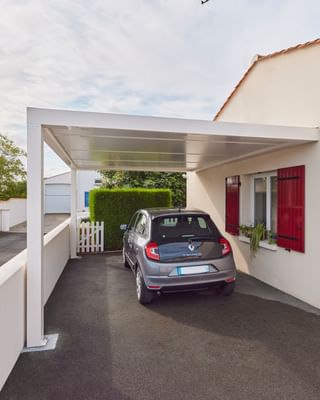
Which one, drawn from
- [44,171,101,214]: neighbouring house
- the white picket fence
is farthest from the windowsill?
[44,171,101,214]: neighbouring house

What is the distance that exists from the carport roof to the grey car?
135cm

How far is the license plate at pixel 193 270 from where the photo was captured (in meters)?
4.26

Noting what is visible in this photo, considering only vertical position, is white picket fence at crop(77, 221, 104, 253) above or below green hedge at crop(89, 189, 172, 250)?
below

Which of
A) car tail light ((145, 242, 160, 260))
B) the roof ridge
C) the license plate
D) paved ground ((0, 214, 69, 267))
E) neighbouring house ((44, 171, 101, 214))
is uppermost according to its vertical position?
the roof ridge

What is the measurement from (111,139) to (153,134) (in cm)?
81

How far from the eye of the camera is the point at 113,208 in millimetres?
9781

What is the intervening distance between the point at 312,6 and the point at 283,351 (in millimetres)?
5397

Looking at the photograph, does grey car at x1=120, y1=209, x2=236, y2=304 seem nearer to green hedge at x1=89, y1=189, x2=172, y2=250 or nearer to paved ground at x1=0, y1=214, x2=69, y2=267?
green hedge at x1=89, y1=189, x2=172, y2=250

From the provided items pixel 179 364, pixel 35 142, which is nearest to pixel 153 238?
pixel 179 364

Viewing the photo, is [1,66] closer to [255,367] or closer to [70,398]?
[70,398]

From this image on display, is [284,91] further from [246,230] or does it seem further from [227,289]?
[227,289]

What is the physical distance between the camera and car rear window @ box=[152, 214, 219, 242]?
4488 millimetres

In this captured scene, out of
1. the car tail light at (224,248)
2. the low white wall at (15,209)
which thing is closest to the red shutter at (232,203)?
the car tail light at (224,248)

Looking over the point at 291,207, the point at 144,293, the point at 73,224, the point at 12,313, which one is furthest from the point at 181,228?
the point at 73,224
